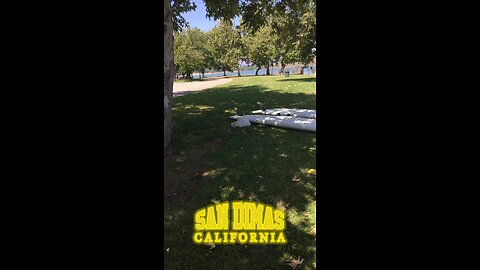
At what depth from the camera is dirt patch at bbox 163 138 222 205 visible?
4469 millimetres

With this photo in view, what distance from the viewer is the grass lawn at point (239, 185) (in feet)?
10.1

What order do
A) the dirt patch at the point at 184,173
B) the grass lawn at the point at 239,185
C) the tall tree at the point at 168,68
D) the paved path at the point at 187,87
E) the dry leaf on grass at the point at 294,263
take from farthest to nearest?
the paved path at the point at 187,87 < the tall tree at the point at 168,68 < the dirt patch at the point at 184,173 < the grass lawn at the point at 239,185 < the dry leaf on grass at the point at 294,263

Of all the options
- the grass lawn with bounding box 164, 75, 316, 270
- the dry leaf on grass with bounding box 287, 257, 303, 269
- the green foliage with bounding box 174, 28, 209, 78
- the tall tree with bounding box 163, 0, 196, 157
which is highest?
the green foliage with bounding box 174, 28, 209, 78

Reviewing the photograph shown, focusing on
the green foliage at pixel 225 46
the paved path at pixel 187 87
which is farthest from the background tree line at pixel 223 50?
the paved path at pixel 187 87

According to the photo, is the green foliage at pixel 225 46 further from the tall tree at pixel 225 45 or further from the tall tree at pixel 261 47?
the tall tree at pixel 261 47

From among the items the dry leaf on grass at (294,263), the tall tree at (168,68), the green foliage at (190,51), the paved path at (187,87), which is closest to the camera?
the dry leaf on grass at (294,263)

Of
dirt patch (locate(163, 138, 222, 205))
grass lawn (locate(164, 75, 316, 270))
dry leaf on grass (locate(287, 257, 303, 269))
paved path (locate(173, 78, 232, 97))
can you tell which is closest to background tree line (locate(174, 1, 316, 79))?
paved path (locate(173, 78, 232, 97))

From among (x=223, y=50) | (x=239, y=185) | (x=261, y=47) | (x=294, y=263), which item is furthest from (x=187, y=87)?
(x=294, y=263)

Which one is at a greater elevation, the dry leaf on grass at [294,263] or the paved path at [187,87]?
the paved path at [187,87]

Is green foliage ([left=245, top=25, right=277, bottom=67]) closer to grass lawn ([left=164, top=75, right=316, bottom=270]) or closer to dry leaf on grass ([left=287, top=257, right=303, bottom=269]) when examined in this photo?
grass lawn ([left=164, top=75, right=316, bottom=270])
